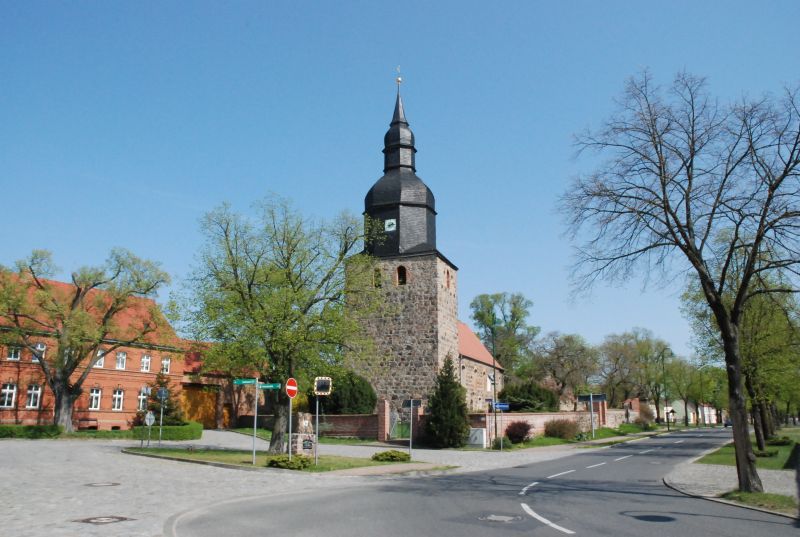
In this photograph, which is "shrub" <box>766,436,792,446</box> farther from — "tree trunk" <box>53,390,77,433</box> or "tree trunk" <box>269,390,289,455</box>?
"tree trunk" <box>53,390,77,433</box>

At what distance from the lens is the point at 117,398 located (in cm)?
4331

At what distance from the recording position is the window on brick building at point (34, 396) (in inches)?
1524

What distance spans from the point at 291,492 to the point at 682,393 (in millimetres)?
86302

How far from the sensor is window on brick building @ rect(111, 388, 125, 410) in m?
43.0

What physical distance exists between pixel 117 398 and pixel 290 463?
1167 inches

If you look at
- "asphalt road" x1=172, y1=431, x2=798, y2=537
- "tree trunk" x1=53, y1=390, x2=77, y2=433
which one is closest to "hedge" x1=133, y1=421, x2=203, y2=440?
"tree trunk" x1=53, y1=390, x2=77, y2=433

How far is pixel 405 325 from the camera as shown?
1592 inches

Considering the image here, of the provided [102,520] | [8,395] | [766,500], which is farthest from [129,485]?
[8,395]

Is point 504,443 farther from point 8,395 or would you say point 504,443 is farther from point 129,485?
point 8,395

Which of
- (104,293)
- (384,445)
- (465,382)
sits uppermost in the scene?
(104,293)

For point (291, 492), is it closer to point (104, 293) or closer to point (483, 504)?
point (483, 504)

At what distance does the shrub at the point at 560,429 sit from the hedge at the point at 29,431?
95.9 feet

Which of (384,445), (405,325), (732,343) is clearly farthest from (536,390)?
(732,343)

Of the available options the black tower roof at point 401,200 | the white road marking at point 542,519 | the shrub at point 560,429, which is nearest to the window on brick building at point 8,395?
the black tower roof at point 401,200
